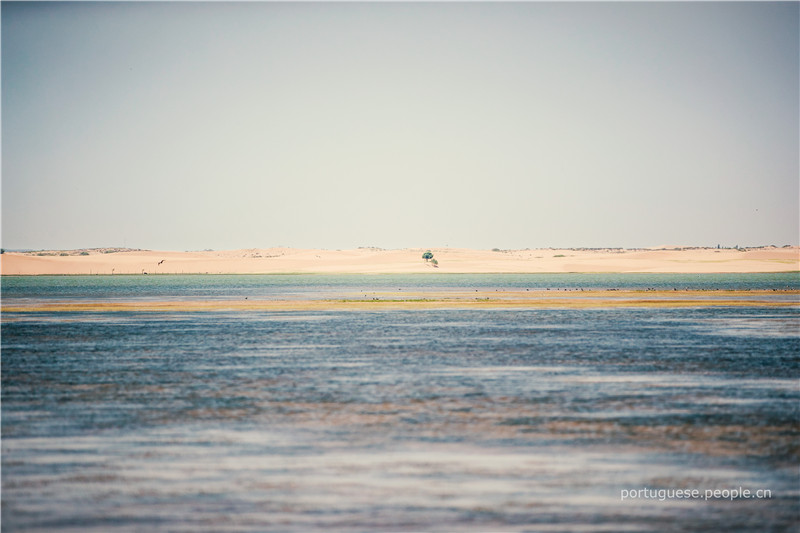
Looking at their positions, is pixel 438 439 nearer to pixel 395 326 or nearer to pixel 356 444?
pixel 356 444

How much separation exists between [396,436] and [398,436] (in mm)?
39

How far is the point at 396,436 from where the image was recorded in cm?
1353

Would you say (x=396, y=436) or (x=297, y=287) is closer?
(x=396, y=436)

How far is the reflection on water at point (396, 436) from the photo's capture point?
9.55m

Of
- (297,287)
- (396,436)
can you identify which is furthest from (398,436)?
(297,287)

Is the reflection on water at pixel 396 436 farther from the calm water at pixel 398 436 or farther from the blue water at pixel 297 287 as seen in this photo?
the blue water at pixel 297 287

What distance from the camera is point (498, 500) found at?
32.6 feet

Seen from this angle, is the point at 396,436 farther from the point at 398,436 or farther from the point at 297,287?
the point at 297,287

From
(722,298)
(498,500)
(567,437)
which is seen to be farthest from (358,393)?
(722,298)

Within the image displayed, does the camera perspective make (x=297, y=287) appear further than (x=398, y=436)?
Yes

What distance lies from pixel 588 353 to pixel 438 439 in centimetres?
1417

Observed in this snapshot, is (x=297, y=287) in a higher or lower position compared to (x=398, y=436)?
lower

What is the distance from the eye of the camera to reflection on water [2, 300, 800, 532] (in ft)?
31.3

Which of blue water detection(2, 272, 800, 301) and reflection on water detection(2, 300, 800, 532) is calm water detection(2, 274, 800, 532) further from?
blue water detection(2, 272, 800, 301)
